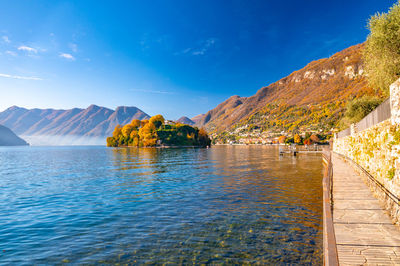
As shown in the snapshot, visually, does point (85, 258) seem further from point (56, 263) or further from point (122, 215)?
point (122, 215)

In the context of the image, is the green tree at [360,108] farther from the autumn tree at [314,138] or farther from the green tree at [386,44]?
the autumn tree at [314,138]

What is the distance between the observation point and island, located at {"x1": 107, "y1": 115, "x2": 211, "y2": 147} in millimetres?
167562

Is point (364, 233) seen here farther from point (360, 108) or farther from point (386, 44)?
point (360, 108)

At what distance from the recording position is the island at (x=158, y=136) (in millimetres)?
167562

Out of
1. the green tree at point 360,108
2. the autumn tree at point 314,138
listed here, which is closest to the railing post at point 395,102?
the green tree at point 360,108

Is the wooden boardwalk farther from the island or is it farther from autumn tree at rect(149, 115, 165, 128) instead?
→ autumn tree at rect(149, 115, 165, 128)

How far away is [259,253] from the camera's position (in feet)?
27.5

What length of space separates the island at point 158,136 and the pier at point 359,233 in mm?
156174

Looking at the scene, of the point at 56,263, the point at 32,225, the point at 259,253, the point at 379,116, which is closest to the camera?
the point at 56,263

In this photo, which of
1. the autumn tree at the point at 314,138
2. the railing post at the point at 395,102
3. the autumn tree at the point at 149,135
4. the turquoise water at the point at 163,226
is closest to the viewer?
the turquoise water at the point at 163,226

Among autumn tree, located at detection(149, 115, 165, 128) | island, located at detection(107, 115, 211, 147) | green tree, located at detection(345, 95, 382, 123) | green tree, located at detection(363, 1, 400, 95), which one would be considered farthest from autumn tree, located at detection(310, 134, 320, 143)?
green tree, located at detection(363, 1, 400, 95)

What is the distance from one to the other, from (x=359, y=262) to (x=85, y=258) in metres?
8.79

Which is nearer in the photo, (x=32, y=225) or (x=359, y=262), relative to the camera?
(x=359, y=262)

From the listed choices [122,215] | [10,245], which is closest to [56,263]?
[10,245]
